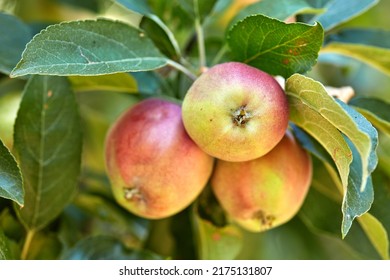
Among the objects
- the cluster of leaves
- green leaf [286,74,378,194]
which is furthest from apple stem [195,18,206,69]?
green leaf [286,74,378,194]

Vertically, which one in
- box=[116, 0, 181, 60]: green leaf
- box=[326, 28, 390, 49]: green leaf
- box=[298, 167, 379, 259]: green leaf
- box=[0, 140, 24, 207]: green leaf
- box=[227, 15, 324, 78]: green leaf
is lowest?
box=[298, 167, 379, 259]: green leaf

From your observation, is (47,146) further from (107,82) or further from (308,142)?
(308,142)

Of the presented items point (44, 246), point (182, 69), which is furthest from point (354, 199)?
point (44, 246)

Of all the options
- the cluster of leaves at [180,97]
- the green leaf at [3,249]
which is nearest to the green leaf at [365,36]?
the cluster of leaves at [180,97]

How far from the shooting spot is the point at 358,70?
4.80 ft

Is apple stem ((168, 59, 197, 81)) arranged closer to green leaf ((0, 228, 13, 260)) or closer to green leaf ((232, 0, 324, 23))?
green leaf ((232, 0, 324, 23))

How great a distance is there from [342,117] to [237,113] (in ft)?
0.38

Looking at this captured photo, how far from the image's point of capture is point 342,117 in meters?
0.61

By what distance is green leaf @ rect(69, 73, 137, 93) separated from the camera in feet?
2.82

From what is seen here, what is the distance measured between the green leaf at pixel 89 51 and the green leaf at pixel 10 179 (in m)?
0.09

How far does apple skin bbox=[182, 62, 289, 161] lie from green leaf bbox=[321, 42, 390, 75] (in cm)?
28

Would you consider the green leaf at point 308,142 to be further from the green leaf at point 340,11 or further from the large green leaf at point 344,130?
the green leaf at point 340,11
